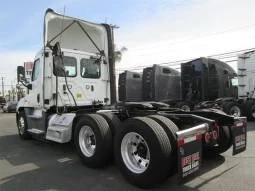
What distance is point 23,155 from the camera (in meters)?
6.36

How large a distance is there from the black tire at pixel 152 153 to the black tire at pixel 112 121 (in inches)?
32.2

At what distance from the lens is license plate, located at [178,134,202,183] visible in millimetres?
3439

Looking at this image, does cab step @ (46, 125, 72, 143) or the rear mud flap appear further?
cab step @ (46, 125, 72, 143)

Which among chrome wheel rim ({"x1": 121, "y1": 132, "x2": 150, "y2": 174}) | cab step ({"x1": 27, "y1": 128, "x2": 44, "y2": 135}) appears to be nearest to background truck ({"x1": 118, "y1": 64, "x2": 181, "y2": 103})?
cab step ({"x1": 27, "y1": 128, "x2": 44, "y2": 135})

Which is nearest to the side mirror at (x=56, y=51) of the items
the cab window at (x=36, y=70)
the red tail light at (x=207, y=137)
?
the cab window at (x=36, y=70)

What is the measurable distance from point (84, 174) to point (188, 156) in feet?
6.79

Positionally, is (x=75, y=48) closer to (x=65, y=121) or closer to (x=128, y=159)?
(x=65, y=121)

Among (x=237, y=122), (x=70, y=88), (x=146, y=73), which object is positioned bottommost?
(x=237, y=122)

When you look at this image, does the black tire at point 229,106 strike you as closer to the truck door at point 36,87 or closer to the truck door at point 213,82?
the truck door at point 213,82

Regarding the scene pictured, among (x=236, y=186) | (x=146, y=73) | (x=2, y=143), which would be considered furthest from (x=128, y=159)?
(x=146, y=73)

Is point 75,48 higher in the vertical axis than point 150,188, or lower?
higher

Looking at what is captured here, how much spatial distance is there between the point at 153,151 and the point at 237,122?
183 centimetres

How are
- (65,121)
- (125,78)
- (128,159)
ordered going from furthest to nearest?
(125,78) → (65,121) → (128,159)

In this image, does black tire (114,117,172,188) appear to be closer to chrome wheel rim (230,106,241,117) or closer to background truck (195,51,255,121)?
background truck (195,51,255,121)
